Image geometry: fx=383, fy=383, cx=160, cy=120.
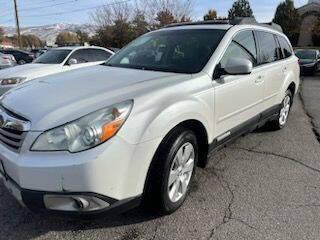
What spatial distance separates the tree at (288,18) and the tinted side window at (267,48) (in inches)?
1904

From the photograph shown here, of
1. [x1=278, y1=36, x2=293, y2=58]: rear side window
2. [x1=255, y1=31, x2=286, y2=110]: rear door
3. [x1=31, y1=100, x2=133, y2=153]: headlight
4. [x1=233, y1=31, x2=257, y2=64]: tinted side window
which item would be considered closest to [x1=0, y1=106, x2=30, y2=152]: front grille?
[x1=31, y1=100, x2=133, y2=153]: headlight

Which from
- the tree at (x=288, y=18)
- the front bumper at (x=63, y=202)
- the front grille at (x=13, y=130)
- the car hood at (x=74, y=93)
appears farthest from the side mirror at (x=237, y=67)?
the tree at (x=288, y=18)

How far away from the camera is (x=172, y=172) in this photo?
3412 mm

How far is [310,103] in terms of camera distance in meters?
10.2

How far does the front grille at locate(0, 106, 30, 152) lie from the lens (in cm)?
290

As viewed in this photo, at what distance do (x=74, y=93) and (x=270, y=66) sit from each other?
10.4 ft

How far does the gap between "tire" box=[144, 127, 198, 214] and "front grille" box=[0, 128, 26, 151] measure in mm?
1034

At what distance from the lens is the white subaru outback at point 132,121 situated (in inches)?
107

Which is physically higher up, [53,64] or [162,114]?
[162,114]

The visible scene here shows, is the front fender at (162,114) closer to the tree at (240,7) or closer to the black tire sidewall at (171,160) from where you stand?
the black tire sidewall at (171,160)

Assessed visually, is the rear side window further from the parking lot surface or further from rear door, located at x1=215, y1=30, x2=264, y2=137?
the parking lot surface

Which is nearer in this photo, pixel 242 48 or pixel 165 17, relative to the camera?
pixel 242 48

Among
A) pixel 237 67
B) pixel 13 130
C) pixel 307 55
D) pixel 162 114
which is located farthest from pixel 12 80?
pixel 307 55

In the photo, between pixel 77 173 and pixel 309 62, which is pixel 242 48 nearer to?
pixel 77 173
